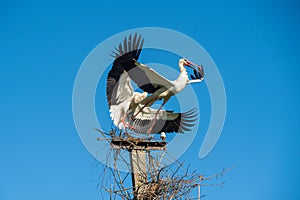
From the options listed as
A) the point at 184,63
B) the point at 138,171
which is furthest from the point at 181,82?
the point at 138,171

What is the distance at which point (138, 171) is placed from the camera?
3.95 meters

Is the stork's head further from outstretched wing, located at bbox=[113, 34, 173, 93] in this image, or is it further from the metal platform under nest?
the metal platform under nest

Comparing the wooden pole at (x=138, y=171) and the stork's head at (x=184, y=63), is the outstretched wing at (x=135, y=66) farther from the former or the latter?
the wooden pole at (x=138, y=171)

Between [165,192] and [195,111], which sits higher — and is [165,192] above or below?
below

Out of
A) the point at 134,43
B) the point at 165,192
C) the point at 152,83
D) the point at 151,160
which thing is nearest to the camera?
the point at 165,192

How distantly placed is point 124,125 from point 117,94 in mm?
388

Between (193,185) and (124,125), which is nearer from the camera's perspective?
(193,185)

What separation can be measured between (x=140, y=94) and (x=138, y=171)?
160 centimetres

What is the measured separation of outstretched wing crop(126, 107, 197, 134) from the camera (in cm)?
545

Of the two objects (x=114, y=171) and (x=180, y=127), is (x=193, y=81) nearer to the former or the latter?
(x=180, y=127)

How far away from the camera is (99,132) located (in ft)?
13.4

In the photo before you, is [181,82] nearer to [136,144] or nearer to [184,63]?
[184,63]

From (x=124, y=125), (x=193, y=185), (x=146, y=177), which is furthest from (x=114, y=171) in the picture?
(x=124, y=125)

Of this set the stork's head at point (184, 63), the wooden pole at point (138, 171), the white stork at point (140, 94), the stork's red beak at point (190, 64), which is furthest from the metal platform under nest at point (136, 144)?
the stork's red beak at point (190, 64)
